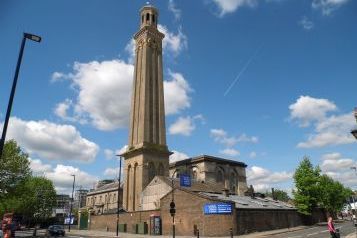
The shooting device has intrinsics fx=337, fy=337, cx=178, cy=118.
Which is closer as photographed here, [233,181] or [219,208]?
[219,208]

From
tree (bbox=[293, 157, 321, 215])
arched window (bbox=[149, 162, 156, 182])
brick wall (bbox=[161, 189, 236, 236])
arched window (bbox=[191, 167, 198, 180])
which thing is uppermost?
arched window (bbox=[191, 167, 198, 180])

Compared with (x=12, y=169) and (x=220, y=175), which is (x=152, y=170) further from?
(x=12, y=169)

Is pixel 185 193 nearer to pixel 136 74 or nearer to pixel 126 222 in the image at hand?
pixel 126 222

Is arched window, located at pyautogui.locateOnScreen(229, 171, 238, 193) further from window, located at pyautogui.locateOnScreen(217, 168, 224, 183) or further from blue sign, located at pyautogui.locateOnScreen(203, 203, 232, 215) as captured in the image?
blue sign, located at pyautogui.locateOnScreen(203, 203, 232, 215)

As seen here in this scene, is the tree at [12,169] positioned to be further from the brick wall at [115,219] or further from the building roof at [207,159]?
the building roof at [207,159]

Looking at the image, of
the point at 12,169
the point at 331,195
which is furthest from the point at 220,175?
the point at 12,169

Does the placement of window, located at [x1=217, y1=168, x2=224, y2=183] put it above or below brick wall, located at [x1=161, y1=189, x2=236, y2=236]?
above

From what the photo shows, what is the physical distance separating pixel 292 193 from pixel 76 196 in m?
144

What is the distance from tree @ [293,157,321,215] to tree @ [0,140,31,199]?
4131 centimetres

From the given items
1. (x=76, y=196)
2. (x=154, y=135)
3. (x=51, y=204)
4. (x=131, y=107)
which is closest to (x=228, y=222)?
(x=154, y=135)

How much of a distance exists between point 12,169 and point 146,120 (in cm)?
3209

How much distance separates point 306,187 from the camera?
5444 cm

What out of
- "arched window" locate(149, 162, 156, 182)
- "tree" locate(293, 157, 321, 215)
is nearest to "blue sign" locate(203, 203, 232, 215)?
"tree" locate(293, 157, 321, 215)

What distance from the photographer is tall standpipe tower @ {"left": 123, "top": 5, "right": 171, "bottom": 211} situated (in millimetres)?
68000
